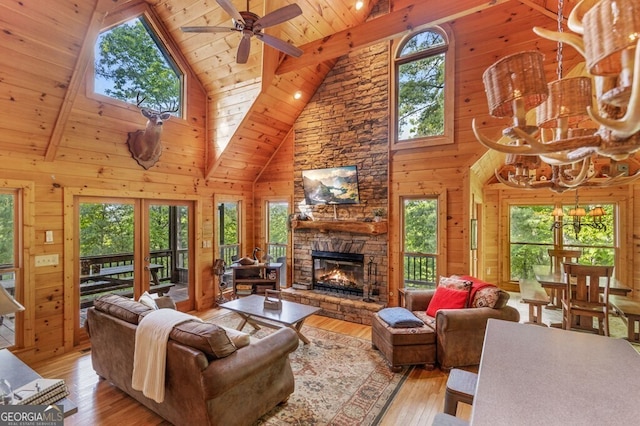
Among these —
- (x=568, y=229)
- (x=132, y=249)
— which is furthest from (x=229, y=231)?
(x=568, y=229)

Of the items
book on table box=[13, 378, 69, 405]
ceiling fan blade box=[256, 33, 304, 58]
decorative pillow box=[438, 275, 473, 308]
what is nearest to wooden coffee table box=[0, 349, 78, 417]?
book on table box=[13, 378, 69, 405]

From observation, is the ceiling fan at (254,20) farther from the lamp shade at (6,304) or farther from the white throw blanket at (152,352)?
the white throw blanket at (152,352)

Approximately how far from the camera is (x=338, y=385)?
3.22 meters

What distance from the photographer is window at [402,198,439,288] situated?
5.04 metres

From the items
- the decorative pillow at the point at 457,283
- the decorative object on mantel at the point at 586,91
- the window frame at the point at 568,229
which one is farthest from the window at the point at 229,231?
the window frame at the point at 568,229

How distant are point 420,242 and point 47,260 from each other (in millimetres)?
5302

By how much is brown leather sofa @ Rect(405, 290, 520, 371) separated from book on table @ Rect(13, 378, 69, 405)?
344 centimetres

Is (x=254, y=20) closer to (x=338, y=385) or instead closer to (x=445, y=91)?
(x=445, y=91)

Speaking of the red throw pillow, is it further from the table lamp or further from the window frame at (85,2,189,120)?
the window frame at (85,2,189,120)

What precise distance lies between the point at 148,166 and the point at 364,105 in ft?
12.5

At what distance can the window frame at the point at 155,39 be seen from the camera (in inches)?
158

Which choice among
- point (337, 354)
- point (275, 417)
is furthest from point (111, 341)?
point (337, 354)

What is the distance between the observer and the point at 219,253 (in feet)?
20.3

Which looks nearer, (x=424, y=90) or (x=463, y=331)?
(x=463, y=331)
